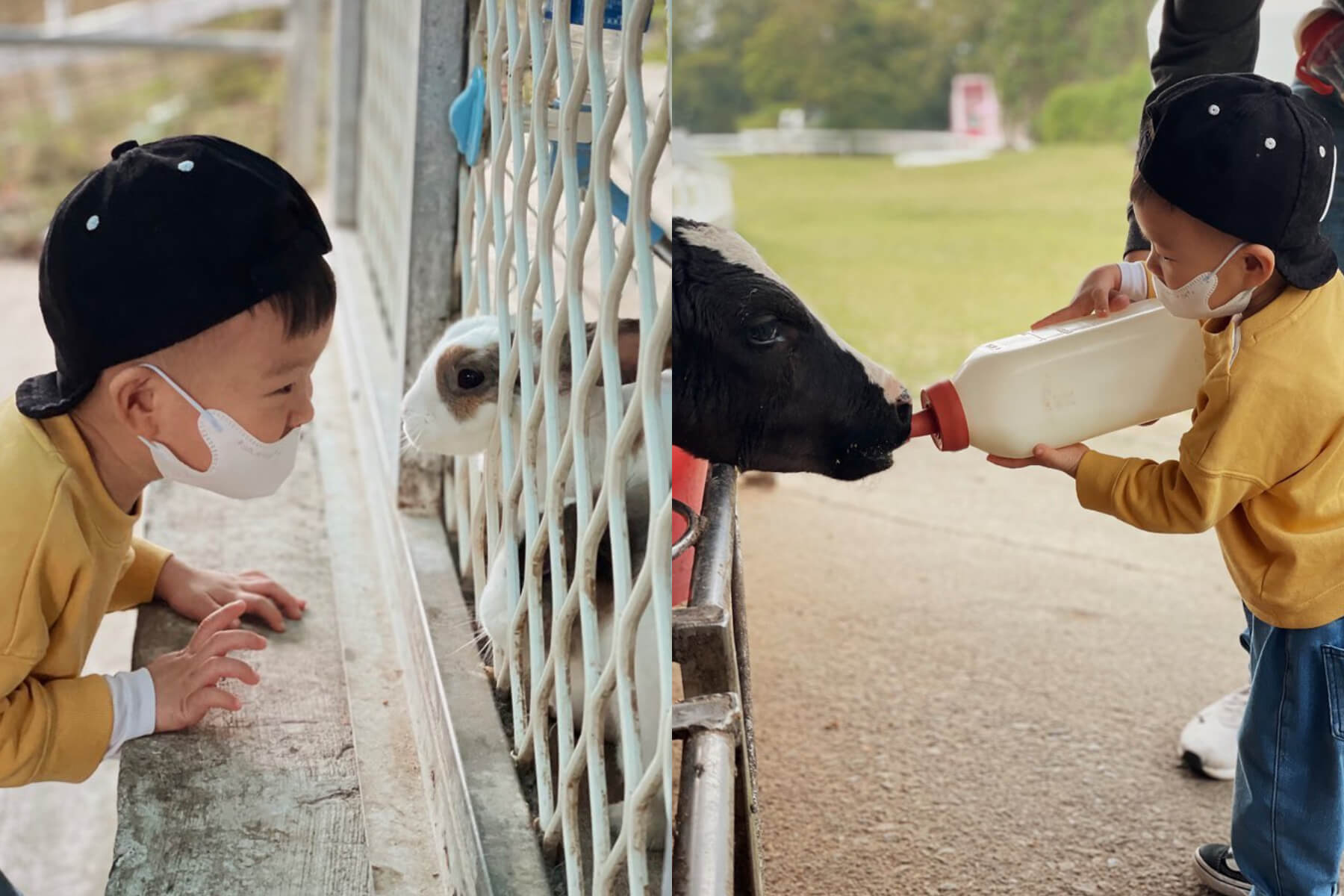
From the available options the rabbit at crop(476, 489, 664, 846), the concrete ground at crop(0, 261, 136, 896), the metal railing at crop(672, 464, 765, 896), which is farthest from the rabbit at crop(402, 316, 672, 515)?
the concrete ground at crop(0, 261, 136, 896)

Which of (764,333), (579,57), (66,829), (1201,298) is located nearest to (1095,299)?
(1201,298)

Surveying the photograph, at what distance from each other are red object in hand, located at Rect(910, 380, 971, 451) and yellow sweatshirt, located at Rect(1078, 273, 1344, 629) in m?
0.12

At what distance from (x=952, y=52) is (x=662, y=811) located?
2.78 meters

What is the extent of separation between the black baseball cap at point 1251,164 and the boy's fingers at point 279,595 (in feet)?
4.24

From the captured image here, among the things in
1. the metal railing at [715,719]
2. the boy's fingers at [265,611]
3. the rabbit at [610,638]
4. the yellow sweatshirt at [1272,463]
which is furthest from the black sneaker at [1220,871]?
the boy's fingers at [265,611]

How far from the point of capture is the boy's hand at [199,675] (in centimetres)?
153

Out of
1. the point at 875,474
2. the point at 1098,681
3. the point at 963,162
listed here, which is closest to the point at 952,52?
the point at 963,162

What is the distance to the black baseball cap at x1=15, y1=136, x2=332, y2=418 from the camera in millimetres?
1299

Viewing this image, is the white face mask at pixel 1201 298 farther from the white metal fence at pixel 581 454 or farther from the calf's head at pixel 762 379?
the white metal fence at pixel 581 454

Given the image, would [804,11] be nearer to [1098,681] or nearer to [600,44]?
[1098,681]

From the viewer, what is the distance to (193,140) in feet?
4.48

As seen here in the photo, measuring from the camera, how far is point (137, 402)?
1.41m

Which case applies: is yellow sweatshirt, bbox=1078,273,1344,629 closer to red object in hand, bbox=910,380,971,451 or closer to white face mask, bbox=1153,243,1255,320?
white face mask, bbox=1153,243,1255,320

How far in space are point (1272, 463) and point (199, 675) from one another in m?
1.19
